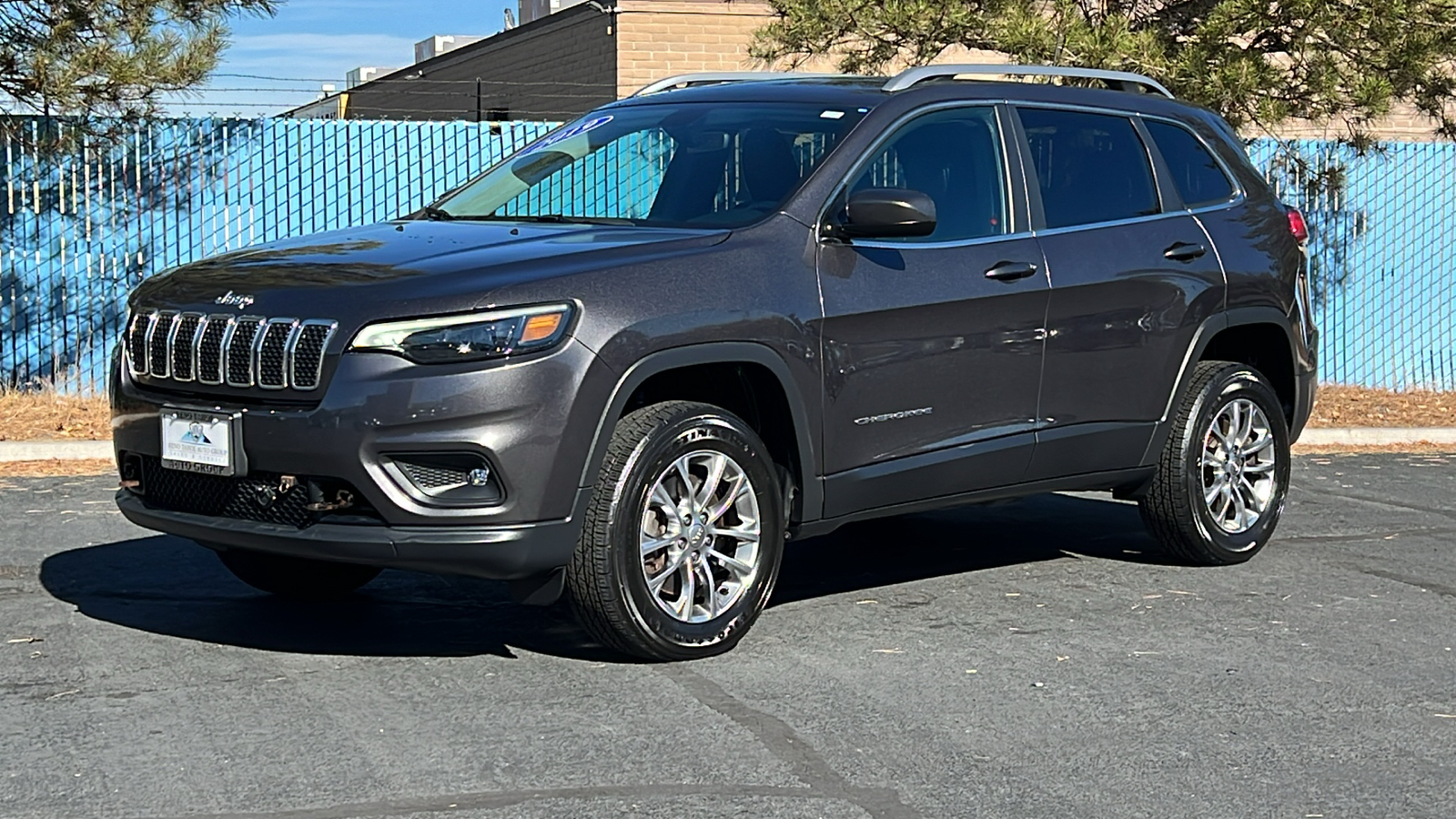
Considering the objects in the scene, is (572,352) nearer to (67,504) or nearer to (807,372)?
(807,372)

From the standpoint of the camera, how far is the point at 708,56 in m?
22.6

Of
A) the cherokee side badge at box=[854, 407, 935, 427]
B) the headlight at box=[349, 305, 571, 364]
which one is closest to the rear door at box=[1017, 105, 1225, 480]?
the cherokee side badge at box=[854, 407, 935, 427]

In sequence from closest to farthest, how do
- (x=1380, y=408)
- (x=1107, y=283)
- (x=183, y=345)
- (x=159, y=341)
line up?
(x=183, y=345), (x=159, y=341), (x=1107, y=283), (x=1380, y=408)

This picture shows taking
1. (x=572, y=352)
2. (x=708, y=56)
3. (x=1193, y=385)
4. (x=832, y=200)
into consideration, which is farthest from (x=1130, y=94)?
(x=708, y=56)

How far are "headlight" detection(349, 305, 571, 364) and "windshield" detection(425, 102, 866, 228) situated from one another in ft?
3.66

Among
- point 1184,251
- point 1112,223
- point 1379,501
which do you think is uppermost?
point 1112,223

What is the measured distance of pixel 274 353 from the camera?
556 centimetres

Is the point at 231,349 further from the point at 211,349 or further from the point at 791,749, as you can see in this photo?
the point at 791,749

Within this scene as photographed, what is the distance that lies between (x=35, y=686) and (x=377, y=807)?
1.65 meters

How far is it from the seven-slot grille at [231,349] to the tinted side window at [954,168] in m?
2.20

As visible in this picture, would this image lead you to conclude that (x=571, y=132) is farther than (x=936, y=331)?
Yes

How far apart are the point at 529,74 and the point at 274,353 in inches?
804

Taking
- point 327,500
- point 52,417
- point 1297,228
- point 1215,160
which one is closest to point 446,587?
point 327,500

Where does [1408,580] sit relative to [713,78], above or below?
below
